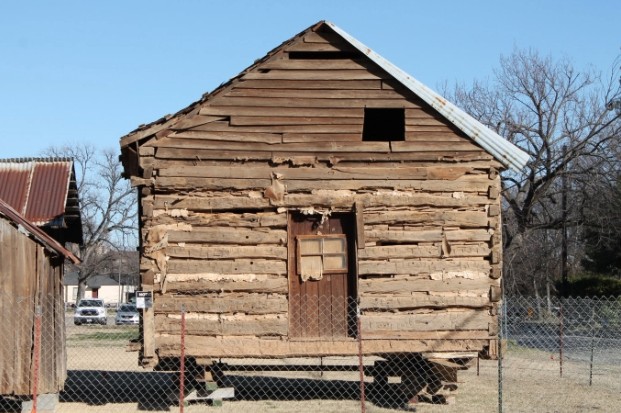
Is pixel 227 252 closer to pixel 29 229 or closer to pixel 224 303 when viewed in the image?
pixel 224 303

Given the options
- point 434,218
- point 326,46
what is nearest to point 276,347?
point 434,218

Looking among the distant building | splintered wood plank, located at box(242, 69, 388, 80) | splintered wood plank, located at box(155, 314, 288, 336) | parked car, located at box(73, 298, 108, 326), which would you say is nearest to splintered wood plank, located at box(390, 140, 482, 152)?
splintered wood plank, located at box(242, 69, 388, 80)

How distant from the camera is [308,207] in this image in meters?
15.2

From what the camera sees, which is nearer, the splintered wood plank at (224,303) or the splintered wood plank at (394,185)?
the splintered wood plank at (224,303)

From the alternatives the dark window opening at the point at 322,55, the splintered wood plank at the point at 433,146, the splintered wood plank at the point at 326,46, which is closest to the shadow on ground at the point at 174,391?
the splintered wood plank at the point at 433,146

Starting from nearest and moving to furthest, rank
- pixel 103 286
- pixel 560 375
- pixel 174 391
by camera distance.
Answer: pixel 174 391 < pixel 560 375 < pixel 103 286

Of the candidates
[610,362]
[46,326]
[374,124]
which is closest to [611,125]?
[610,362]

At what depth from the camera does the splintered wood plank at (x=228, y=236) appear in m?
15.0

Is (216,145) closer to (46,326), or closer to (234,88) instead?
(234,88)

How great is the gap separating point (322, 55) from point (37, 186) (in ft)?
21.6

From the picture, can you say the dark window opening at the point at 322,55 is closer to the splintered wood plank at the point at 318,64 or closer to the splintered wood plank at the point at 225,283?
the splintered wood plank at the point at 318,64

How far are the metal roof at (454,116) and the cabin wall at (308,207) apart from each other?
207 millimetres

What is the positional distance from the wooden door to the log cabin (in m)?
0.02

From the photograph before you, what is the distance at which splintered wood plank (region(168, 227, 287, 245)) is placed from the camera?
15.0 m
